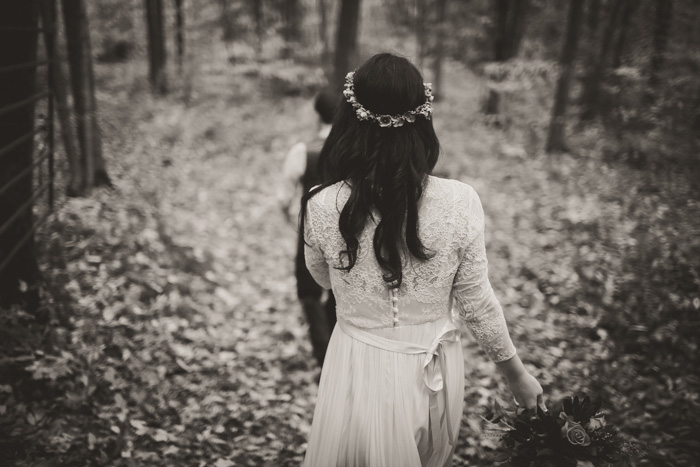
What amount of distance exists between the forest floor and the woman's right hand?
189 cm

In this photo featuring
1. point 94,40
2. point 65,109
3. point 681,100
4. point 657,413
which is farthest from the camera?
point 94,40

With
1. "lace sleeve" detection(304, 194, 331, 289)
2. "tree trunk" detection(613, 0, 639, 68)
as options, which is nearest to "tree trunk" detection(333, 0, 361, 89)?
"tree trunk" detection(613, 0, 639, 68)

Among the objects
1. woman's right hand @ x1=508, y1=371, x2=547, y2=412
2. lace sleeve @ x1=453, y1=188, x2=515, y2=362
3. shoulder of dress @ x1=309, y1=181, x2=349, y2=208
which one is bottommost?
woman's right hand @ x1=508, y1=371, x2=547, y2=412

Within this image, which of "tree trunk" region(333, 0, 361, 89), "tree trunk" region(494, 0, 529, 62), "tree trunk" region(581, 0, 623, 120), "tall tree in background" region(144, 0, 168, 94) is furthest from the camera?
"tall tree in background" region(144, 0, 168, 94)

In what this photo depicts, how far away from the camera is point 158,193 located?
334 inches

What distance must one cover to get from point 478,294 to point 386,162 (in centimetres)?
68

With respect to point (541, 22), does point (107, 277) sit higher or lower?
lower

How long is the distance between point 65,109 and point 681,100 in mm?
10780

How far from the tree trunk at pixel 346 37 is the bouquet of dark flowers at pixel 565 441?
10.9m

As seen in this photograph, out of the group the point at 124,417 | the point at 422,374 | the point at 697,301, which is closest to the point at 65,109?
the point at 124,417

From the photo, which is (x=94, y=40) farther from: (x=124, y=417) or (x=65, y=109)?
(x=124, y=417)

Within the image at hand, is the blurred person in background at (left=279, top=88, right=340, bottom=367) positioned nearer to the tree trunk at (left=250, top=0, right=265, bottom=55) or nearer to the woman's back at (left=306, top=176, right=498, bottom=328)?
the woman's back at (left=306, top=176, right=498, bottom=328)

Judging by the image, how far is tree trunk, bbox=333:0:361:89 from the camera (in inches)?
486

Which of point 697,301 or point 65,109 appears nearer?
point 697,301
